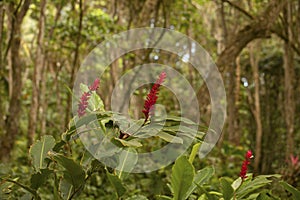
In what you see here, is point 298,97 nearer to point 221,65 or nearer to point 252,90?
point 252,90

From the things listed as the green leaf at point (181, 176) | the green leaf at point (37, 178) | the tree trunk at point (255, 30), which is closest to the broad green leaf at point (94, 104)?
the green leaf at point (37, 178)

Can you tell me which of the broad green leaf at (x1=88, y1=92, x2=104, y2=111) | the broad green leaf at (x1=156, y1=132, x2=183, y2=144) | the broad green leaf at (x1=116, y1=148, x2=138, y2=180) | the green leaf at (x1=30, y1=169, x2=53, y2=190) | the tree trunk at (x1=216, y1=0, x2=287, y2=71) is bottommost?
the green leaf at (x1=30, y1=169, x2=53, y2=190)

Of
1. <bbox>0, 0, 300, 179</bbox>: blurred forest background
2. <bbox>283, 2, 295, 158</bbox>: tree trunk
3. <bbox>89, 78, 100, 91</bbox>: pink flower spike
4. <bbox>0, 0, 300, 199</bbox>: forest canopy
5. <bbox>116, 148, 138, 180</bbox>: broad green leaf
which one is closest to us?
<bbox>89, 78, 100, 91</bbox>: pink flower spike

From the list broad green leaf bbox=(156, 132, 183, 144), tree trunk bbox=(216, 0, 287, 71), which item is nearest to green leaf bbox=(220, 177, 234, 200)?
broad green leaf bbox=(156, 132, 183, 144)

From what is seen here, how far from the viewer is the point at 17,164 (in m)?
4.35

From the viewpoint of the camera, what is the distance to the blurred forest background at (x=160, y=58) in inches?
170

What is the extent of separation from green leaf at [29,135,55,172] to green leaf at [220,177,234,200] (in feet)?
1.83

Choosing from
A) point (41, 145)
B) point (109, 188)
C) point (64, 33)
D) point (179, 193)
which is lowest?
point (109, 188)

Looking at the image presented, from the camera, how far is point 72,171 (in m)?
1.40

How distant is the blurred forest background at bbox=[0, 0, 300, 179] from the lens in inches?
170

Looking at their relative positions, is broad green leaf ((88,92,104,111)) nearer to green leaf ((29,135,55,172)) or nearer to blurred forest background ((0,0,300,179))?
green leaf ((29,135,55,172))

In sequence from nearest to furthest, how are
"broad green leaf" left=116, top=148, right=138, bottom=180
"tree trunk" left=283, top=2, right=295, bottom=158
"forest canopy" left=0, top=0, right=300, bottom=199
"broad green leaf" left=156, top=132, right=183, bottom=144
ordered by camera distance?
"broad green leaf" left=156, top=132, right=183, bottom=144
"broad green leaf" left=116, top=148, right=138, bottom=180
"forest canopy" left=0, top=0, right=300, bottom=199
"tree trunk" left=283, top=2, right=295, bottom=158

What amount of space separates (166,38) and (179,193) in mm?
6307

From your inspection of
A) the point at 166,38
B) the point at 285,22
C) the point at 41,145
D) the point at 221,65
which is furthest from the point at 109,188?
the point at 166,38
